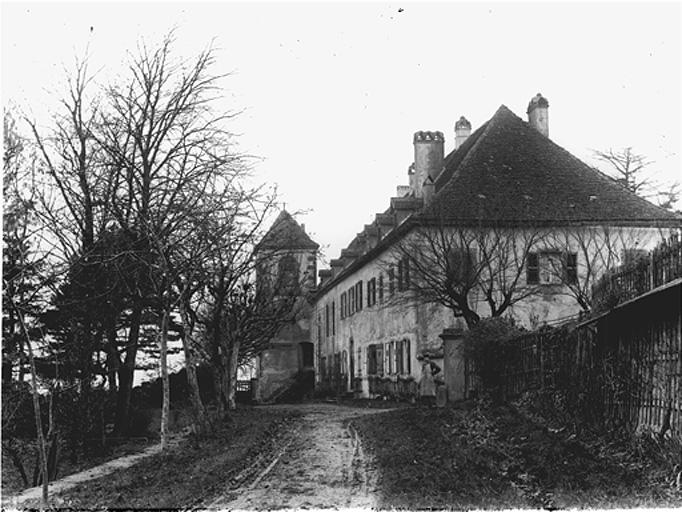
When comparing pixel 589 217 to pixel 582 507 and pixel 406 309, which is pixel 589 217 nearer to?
pixel 406 309

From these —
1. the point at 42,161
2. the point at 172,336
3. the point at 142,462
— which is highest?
the point at 42,161

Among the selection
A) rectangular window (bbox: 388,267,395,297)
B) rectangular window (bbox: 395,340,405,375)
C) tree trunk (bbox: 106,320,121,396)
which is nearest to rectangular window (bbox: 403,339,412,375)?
rectangular window (bbox: 395,340,405,375)

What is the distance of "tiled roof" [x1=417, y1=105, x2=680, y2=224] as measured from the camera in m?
33.2

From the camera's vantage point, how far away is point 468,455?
43.9 feet

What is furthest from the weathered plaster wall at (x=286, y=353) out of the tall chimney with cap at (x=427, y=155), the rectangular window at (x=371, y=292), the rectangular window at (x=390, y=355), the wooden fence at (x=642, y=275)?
the wooden fence at (x=642, y=275)

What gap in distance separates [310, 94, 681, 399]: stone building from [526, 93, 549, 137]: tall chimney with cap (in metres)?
0.04

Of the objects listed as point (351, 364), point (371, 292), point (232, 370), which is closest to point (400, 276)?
point (232, 370)

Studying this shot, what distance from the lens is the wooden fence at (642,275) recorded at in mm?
11234

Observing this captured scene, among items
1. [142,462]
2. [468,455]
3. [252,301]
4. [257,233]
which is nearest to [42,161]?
[257,233]

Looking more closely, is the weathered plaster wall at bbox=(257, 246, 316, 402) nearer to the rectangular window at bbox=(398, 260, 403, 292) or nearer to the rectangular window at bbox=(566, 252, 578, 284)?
the rectangular window at bbox=(398, 260, 403, 292)

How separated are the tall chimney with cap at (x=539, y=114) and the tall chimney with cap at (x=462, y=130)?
651 centimetres

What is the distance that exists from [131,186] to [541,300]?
Result: 55.1ft

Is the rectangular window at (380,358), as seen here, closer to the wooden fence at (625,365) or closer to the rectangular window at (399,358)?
the rectangular window at (399,358)

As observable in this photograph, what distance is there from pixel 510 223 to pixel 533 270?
8.63 feet
